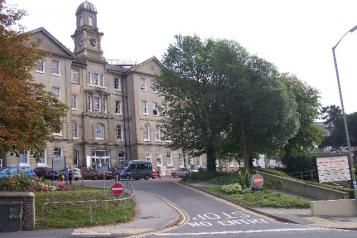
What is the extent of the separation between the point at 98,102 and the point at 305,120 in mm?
26706

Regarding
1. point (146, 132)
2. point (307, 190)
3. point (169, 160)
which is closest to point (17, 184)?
point (307, 190)

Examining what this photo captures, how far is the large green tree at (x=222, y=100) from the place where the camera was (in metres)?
44.7

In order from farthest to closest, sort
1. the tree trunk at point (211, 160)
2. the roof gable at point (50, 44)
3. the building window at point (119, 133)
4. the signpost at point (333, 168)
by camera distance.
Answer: the building window at point (119, 133) → the roof gable at point (50, 44) → the tree trunk at point (211, 160) → the signpost at point (333, 168)

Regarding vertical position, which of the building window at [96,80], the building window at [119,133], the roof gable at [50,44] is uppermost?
the roof gable at [50,44]

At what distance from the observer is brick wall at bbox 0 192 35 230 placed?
2033 cm

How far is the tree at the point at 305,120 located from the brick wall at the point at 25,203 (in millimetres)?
42391

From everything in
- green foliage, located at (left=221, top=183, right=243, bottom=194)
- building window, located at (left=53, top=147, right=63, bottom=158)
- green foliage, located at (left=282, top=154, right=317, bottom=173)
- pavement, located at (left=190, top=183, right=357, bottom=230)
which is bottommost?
pavement, located at (left=190, top=183, right=357, bottom=230)

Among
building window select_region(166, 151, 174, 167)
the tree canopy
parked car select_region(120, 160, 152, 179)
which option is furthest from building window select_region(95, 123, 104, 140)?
the tree canopy

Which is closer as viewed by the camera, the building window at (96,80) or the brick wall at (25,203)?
the brick wall at (25,203)

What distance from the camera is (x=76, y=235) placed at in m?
18.2

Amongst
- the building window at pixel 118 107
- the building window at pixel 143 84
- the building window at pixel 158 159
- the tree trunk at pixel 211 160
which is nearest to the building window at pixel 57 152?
the building window at pixel 118 107

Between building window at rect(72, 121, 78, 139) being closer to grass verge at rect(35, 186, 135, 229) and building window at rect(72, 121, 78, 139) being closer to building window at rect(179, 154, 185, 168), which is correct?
building window at rect(179, 154, 185, 168)

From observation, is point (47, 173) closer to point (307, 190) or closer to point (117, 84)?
point (307, 190)

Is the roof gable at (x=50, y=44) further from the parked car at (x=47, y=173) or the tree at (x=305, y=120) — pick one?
the tree at (x=305, y=120)
